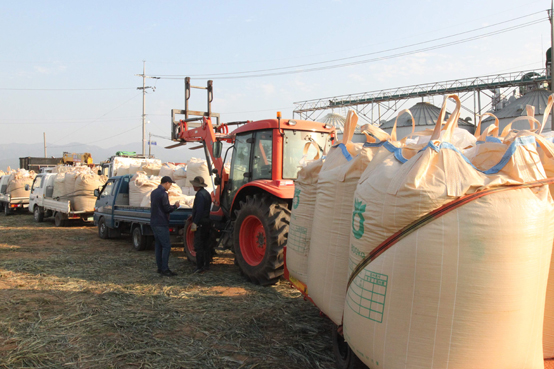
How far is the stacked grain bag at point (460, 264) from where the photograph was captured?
6.19 feet

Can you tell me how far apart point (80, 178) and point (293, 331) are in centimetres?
1034

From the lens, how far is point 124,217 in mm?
8797

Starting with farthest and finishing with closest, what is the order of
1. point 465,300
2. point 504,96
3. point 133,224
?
point 504,96
point 133,224
point 465,300

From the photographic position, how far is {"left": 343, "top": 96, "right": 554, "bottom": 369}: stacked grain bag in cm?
Answer: 189

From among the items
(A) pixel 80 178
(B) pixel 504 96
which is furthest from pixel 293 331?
(B) pixel 504 96

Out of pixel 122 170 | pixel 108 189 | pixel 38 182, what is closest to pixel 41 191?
pixel 38 182

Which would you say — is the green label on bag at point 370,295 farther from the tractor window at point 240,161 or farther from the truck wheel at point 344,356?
the tractor window at point 240,161

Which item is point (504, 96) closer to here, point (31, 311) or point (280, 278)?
point (280, 278)

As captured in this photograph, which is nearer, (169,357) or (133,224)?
(169,357)

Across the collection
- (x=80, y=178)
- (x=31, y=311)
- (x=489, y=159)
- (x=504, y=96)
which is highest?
(x=504, y=96)

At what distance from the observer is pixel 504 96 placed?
100 ft

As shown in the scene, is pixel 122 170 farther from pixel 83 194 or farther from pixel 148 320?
pixel 148 320

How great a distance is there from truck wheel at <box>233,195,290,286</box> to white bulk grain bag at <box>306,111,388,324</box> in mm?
2018

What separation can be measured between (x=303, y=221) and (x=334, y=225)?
0.62m
